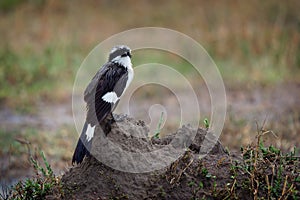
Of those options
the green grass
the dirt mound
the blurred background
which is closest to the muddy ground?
the dirt mound

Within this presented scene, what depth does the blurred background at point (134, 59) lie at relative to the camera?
26.1ft

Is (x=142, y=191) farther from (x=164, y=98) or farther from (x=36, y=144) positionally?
(x=164, y=98)

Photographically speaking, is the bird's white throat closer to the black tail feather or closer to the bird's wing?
the bird's wing

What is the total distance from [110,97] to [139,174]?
0.78 meters

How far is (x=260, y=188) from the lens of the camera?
173 inches

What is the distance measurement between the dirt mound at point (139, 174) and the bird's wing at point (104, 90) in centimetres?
14

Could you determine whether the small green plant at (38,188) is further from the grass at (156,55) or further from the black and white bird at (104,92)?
the grass at (156,55)

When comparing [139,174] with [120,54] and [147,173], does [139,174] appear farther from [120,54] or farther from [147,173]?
[120,54]

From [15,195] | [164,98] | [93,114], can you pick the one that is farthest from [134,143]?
[164,98]

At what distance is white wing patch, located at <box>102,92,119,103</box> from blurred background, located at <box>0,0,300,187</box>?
83.4 inches

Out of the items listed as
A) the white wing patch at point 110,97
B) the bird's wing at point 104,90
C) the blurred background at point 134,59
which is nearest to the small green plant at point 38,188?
the bird's wing at point 104,90

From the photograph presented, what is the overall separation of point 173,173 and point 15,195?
50.1 inches

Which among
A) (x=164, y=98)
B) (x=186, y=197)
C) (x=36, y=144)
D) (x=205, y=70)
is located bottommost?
(x=186, y=197)

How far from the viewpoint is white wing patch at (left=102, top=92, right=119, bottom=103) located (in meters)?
4.80
